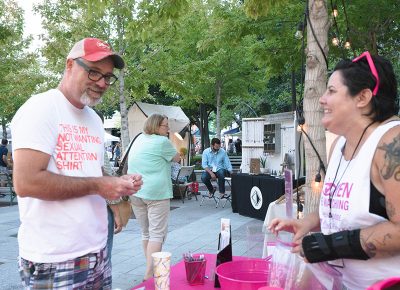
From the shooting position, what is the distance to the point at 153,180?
475cm

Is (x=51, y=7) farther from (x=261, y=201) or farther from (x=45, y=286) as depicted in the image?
(x=45, y=286)

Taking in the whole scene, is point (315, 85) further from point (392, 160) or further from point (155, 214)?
point (155, 214)

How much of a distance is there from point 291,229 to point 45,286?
3.83ft

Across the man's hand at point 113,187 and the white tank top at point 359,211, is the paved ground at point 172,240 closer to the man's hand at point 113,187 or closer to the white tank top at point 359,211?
the white tank top at point 359,211

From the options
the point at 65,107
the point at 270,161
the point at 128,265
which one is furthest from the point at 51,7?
the point at 65,107

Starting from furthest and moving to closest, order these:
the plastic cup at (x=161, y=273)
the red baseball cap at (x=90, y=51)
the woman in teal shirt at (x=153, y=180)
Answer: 1. the woman in teal shirt at (x=153, y=180)
2. the red baseball cap at (x=90, y=51)
3. the plastic cup at (x=161, y=273)

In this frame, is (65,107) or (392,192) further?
(65,107)

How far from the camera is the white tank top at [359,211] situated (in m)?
1.57

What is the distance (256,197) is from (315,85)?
5.36 m

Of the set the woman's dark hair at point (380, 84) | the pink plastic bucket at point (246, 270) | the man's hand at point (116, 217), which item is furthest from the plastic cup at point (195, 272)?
the woman's dark hair at point (380, 84)

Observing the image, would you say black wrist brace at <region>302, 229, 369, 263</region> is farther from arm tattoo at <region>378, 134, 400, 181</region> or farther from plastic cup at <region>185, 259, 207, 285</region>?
plastic cup at <region>185, 259, 207, 285</region>

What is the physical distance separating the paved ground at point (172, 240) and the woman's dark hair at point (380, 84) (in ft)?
3.60

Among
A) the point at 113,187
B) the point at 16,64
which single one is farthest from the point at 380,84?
the point at 16,64

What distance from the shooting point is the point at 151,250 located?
15.4 feet
